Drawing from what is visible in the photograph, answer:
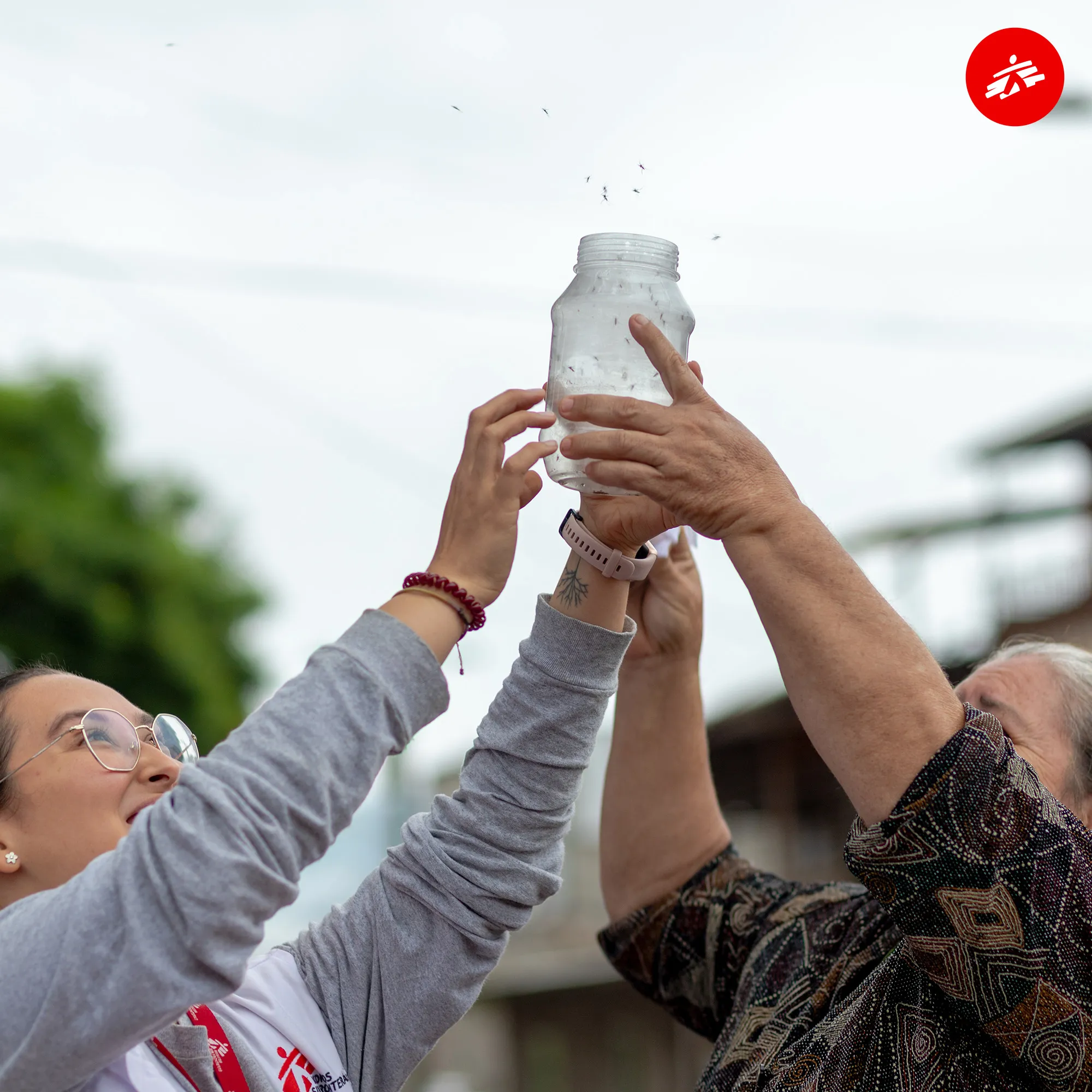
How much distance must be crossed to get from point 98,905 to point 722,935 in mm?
1563

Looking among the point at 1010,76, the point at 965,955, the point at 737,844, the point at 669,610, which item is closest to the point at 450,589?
the point at 965,955

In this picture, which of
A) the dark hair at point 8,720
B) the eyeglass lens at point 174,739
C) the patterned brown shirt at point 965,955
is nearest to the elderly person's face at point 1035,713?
the patterned brown shirt at point 965,955

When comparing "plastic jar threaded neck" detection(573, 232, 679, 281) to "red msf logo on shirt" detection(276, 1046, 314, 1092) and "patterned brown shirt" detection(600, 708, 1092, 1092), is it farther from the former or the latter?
"red msf logo on shirt" detection(276, 1046, 314, 1092)

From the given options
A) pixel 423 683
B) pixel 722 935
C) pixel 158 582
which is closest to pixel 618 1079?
pixel 158 582

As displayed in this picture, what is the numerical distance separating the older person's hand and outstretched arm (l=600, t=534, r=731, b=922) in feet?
2.81

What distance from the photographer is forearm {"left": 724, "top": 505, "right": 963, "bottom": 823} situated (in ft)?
6.26

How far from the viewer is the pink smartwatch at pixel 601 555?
84.4 inches

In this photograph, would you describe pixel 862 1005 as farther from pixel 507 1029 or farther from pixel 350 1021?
pixel 507 1029

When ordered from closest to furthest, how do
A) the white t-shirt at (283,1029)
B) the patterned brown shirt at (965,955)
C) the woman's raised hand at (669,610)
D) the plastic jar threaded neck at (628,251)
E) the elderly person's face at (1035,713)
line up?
the patterned brown shirt at (965,955), the white t-shirt at (283,1029), the plastic jar threaded neck at (628,251), the elderly person's face at (1035,713), the woman's raised hand at (669,610)

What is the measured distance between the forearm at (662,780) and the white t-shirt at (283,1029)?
97cm

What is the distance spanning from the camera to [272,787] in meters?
1.56

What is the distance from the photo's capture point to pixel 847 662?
1.91 meters

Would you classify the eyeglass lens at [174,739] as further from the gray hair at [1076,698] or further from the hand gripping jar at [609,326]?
the gray hair at [1076,698]

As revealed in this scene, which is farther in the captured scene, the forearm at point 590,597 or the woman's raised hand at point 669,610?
the woman's raised hand at point 669,610
